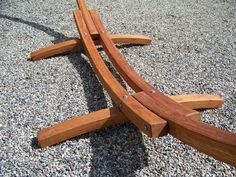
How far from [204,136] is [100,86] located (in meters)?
1.44

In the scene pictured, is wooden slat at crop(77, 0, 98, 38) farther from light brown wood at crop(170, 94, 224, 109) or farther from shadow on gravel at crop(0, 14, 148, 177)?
light brown wood at crop(170, 94, 224, 109)

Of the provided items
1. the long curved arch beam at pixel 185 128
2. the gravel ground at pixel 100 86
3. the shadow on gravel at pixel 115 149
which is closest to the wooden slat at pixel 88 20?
the gravel ground at pixel 100 86

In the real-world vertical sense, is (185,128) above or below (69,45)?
above

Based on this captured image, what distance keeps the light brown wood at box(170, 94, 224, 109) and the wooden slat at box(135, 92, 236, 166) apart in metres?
0.52

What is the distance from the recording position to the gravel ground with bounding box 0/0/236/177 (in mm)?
1999

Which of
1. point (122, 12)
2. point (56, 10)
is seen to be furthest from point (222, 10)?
point (56, 10)

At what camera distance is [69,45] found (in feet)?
10.8

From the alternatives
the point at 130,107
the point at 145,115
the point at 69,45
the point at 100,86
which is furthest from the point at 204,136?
the point at 69,45

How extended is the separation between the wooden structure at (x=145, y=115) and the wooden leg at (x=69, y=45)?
222 millimetres

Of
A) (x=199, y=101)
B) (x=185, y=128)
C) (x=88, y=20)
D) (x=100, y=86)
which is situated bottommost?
(x=100, y=86)

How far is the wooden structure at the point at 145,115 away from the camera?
145cm

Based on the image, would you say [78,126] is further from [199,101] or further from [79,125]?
[199,101]

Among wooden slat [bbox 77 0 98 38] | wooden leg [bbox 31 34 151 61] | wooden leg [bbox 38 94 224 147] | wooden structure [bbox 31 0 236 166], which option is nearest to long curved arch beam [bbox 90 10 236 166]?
wooden structure [bbox 31 0 236 166]

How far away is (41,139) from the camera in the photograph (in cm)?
207
